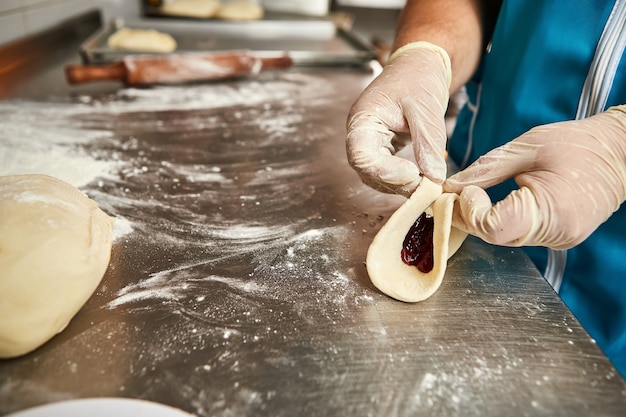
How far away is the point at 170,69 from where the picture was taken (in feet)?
6.65

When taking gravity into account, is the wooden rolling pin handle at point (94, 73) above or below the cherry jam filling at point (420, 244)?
above

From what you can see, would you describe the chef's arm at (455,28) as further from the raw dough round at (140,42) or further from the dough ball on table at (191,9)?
the dough ball on table at (191,9)

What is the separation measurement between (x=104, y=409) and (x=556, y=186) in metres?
0.84

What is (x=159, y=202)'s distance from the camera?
1199 millimetres

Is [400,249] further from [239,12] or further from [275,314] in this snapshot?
[239,12]

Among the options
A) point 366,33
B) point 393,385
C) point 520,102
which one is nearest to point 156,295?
point 393,385

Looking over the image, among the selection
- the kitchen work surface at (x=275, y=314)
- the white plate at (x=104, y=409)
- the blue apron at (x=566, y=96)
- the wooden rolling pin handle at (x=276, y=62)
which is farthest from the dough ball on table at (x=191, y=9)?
the white plate at (x=104, y=409)

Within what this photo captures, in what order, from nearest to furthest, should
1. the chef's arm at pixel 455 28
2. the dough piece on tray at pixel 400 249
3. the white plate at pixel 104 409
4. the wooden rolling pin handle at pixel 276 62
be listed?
the white plate at pixel 104 409 → the dough piece on tray at pixel 400 249 → the chef's arm at pixel 455 28 → the wooden rolling pin handle at pixel 276 62

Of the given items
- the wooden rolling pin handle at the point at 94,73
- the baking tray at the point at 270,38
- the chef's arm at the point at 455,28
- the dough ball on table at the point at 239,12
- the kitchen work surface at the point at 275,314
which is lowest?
the kitchen work surface at the point at 275,314

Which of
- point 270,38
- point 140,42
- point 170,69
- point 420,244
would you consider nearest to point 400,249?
point 420,244

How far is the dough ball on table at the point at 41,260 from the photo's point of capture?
75 cm

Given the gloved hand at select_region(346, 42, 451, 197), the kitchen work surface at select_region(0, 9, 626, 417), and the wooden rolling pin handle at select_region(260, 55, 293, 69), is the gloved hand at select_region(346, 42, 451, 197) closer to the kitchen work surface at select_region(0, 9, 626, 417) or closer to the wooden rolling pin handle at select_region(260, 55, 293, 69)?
the kitchen work surface at select_region(0, 9, 626, 417)

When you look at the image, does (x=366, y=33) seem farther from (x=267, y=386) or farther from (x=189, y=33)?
(x=267, y=386)

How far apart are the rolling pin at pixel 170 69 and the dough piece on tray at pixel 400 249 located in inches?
56.4
